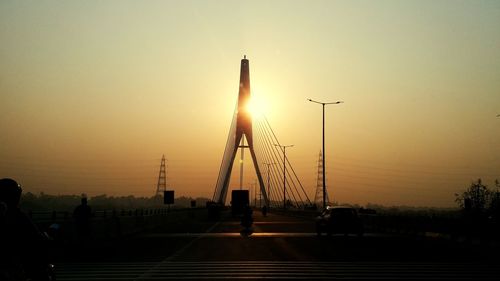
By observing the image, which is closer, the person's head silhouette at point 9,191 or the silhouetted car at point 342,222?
the person's head silhouette at point 9,191

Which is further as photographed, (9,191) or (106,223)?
(106,223)

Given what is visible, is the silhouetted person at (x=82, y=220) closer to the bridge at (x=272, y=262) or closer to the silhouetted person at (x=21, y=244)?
the bridge at (x=272, y=262)

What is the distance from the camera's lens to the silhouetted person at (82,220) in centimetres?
2727

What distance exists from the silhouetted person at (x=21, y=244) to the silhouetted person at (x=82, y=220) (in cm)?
2176

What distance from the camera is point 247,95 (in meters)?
78.1

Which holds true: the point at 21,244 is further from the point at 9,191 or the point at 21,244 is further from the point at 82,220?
the point at 82,220

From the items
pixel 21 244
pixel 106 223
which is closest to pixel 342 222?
pixel 106 223

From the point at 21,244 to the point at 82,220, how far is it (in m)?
22.4

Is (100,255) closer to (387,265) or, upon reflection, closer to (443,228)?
(387,265)

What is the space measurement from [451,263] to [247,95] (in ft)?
195

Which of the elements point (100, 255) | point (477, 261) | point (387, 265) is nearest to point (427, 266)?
point (387, 265)

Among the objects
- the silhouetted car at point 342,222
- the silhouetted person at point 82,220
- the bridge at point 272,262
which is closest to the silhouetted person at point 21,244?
the bridge at point 272,262

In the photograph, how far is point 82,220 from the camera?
27.5 meters

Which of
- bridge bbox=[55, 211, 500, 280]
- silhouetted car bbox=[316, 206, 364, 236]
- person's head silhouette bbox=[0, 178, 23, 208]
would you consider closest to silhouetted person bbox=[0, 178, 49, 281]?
person's head silhouette bbox=[0, 178, 23, 208]
